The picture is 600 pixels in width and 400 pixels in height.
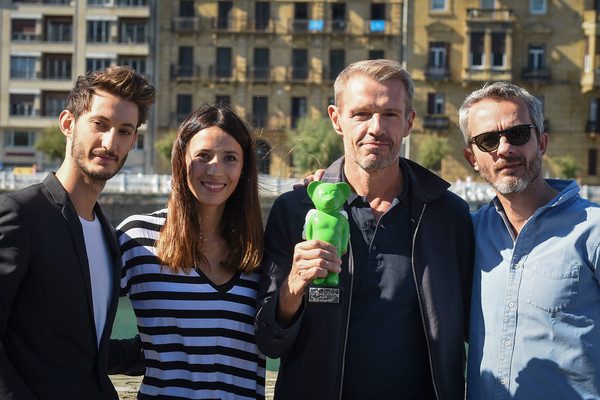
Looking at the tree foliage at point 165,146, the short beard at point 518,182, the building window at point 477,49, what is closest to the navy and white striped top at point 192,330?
the short beard at point 518,182

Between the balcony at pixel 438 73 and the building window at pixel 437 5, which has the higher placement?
the building window at pixel 437 5

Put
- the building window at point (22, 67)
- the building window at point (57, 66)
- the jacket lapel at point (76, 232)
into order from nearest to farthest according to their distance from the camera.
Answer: the jacket lapel at point (76, 232), the building window at point (22, 67), the building window at point (57, 66)

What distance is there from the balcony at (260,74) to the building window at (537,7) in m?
12.9

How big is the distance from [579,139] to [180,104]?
19.5 meters

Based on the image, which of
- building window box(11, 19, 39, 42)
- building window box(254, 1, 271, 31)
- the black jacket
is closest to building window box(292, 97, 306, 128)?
building window box(254, 1, 271, 31)

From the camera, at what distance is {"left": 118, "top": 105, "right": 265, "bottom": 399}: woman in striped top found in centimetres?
366

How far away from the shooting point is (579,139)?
139 ft

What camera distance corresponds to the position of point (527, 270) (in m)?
3.57

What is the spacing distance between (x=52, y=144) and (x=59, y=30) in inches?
292

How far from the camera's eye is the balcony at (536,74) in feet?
138

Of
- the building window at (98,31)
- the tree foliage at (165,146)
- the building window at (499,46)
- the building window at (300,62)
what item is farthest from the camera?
the building window at (98,31)

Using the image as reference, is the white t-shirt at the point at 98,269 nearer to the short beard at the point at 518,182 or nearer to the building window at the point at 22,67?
the short beard at the point at 518,182

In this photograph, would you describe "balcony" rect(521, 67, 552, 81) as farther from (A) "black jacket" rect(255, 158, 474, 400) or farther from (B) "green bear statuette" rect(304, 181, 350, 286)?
(B) "green bear statuette" rect(304, 181, 350, 286)

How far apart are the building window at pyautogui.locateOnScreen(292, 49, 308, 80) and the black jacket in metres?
40.0
